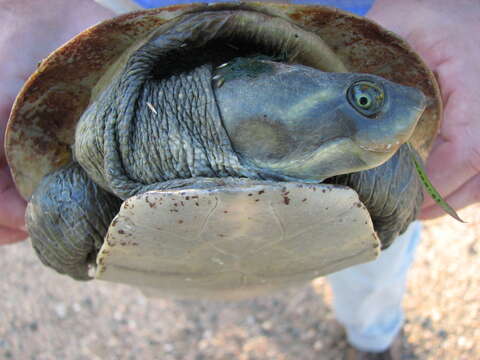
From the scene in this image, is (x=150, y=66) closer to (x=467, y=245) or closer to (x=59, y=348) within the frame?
(x=59, y=348)

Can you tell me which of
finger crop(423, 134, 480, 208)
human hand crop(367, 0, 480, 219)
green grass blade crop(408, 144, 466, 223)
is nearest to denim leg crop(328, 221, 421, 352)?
finger crop(423, 134, 480, 208)

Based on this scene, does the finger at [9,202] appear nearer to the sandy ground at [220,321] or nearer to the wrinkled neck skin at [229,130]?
the wrinkled neck skin at [229,130]

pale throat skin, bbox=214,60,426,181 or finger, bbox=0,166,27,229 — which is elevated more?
pale throat skin, bbox=214,60,426,181

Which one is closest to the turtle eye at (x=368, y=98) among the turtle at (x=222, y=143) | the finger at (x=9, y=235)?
the turtle at (x=222, y=143)

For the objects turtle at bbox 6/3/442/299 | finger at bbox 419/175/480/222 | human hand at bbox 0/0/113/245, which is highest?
human hand at bbox 0/0/113/245

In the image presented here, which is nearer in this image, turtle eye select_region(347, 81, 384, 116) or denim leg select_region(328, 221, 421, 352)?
turtle eye select_region(347, 81, 384, 116)

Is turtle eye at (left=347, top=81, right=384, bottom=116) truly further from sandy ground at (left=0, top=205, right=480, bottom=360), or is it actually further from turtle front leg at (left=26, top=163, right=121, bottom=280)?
sandy ground at (left=0, top=205, right=480, bottom=360)

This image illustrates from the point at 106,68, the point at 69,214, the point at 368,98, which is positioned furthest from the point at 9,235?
the point at 368,98

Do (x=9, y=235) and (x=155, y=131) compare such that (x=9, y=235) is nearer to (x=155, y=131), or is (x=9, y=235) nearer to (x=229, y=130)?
(x=155, y=131)
